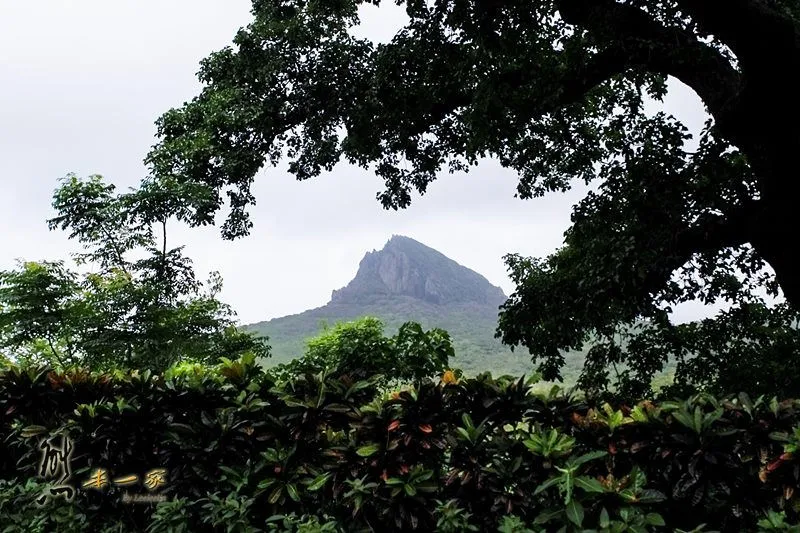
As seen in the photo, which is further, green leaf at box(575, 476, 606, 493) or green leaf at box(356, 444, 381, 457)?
green leaf at box(356, 444, 381, 457)

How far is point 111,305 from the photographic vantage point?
12211 mm

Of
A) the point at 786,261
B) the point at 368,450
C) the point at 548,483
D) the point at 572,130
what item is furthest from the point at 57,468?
the point at 572,130

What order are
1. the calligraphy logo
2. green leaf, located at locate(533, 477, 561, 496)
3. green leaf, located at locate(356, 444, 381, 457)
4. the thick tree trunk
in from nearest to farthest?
green leaf, located at locate(533, 477, 561, 496) < green leaf, located at locate(356, 444, 381, 457) < the calligraphy logo < the thick tree trunk

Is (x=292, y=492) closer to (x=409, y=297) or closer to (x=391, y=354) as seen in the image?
(x=391, y=354)

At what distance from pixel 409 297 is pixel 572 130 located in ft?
406

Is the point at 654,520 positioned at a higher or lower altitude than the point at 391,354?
lower

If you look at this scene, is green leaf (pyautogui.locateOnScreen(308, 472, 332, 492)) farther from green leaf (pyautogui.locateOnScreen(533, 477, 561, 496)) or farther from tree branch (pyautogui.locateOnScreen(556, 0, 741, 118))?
tree branch (pyautogui.locateOnScreen(556, 0, 741, 118))

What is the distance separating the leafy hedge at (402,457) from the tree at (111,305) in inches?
328

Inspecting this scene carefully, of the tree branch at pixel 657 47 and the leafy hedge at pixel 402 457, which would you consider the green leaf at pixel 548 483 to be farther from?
the tree branch at pixel 657 47

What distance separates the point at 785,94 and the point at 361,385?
6.01 metres

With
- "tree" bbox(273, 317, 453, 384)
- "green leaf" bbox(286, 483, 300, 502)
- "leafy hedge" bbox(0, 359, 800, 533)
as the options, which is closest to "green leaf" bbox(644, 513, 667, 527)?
"leafy hedge" bbox(0, 359, 800, 533)

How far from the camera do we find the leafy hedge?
286 centimetres

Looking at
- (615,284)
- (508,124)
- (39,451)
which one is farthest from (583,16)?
(39,451)

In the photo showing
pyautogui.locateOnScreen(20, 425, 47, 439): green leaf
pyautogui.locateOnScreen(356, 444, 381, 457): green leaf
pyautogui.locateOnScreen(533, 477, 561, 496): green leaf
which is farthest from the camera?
pyautogui.locateOnScreen(20, 425, 47, 439): green leaf
